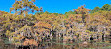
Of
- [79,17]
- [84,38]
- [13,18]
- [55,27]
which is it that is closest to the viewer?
[13,18]

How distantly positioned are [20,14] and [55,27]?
20275mm

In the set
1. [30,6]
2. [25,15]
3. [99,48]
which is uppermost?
[30,6]

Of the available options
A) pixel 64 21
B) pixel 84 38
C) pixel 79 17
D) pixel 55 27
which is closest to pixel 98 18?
pixel 79 17

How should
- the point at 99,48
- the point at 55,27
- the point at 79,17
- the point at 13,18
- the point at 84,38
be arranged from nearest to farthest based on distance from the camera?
the point at 13,18 → the point at 99,48 → the point at 84,38 → the point at 79,17 → the point at 55,27

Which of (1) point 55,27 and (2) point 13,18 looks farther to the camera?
(1) point 55,27

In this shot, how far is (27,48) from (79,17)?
2145 cm

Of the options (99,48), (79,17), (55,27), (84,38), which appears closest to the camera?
(99,48)

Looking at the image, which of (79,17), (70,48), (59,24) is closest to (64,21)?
(59,24)

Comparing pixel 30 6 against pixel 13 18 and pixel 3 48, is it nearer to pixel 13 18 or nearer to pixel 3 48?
pixel 13 18

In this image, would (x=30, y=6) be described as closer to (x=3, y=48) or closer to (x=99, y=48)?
(x=3, y=48)

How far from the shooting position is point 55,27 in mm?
42906

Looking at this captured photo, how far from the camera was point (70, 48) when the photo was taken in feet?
82.0

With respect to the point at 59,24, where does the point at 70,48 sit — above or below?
below

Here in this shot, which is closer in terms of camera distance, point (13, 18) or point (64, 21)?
point (13, 18)
